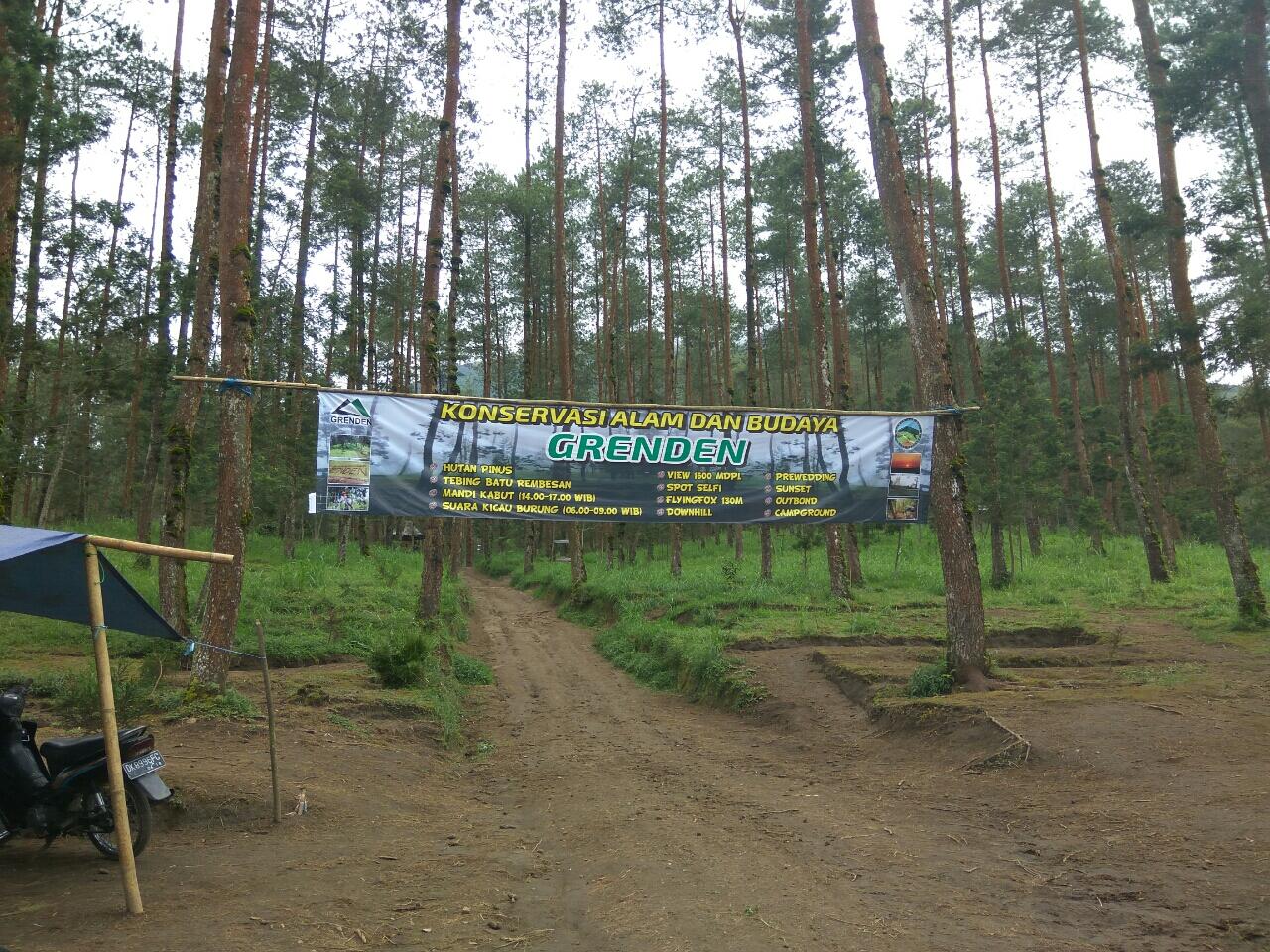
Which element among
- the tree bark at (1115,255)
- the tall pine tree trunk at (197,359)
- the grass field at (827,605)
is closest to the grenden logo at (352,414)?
the tall pine tree trunk at (197,359)

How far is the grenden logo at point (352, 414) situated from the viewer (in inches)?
347

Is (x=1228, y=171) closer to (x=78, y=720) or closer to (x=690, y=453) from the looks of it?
(x=690, y=453)

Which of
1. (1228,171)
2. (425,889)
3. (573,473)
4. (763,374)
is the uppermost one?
(1228,171)

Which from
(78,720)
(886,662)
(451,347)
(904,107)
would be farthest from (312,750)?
(904,107)

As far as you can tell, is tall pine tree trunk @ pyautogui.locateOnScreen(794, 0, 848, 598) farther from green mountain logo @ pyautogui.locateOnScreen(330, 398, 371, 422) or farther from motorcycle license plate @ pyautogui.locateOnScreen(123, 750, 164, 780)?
motorcycle license plate @ pyautogui.locateOnScreen(123, 750, 164, 780)

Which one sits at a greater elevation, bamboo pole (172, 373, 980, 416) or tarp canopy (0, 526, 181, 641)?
bamboo pole (172, 373, 980, 416)

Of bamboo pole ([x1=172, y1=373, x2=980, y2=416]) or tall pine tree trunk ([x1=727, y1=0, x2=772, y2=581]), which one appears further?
tall pine tree trunk ([x1=727, y1=0, x2=772, y2=581])

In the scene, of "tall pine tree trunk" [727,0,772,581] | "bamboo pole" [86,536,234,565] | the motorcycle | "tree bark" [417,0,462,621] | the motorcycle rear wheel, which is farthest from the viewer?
"tall pine tree trunk" [727,0,772,581]

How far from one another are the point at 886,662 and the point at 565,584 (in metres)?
15.4

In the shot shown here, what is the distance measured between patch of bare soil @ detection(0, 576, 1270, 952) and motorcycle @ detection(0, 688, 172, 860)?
0.91ft

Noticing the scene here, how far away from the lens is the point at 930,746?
322 inches

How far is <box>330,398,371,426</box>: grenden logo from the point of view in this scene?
8.82m

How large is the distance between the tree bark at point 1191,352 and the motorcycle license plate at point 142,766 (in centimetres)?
1460

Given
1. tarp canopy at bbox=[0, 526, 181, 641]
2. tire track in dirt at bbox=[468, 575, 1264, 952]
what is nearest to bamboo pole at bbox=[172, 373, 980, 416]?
tarp canopy at bbox=[0, 526, 181, 641]
